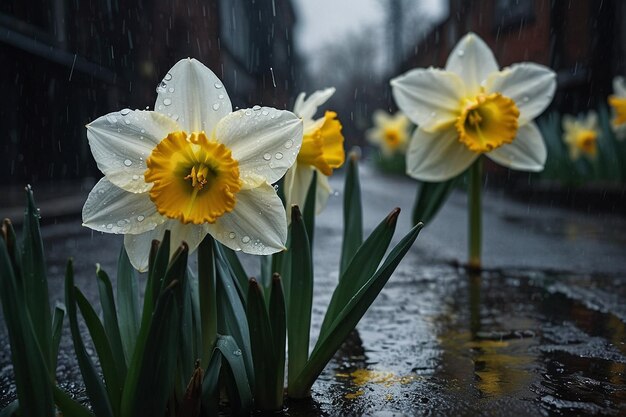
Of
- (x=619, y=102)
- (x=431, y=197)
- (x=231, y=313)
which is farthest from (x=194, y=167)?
(x=619, y=102)

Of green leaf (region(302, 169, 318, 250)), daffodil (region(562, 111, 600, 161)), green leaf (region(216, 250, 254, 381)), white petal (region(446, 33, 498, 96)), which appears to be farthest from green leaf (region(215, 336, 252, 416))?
daffodil (region(562, 111, 600, 161))

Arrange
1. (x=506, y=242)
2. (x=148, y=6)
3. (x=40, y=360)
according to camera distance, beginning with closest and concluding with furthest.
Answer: (x=40, y=360) → (x=506, y=242) → (x=148, y=6)

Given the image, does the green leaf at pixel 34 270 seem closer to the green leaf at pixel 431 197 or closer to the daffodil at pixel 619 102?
the green leaf at pixel 431 197

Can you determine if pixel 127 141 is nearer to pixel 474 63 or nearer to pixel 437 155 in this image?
pixel 437 155

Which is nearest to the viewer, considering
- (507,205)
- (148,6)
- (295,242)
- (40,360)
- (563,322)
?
(40,360)

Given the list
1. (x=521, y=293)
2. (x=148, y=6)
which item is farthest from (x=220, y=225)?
(x=148, y=6)

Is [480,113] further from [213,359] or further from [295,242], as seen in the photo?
[213,359]
